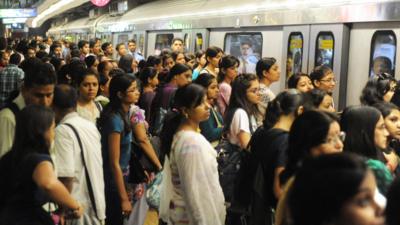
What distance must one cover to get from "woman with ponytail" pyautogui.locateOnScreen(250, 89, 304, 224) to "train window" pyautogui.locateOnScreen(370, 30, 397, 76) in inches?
108

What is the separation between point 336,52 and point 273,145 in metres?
3.97

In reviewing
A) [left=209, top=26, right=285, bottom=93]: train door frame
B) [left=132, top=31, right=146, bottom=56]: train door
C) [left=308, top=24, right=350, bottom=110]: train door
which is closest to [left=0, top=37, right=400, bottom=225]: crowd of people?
[left=308, top=24, right=350, bottom=110]: train door

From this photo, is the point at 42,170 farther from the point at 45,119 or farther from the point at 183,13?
the point at 183,13

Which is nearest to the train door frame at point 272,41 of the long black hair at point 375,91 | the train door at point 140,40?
the long black hair at point 375,91

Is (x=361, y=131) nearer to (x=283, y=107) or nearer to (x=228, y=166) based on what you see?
(x=283, y=107)

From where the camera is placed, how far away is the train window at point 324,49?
7.33m

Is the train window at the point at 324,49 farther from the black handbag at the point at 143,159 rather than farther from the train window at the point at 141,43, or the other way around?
the train window at the point at 141,43

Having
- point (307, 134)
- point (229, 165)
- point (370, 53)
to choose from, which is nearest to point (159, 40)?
point (370, 53)

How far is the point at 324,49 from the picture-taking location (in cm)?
747

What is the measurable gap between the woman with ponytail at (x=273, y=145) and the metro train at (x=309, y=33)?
9.10ft

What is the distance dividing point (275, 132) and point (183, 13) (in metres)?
9.25

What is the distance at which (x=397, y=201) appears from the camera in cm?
225

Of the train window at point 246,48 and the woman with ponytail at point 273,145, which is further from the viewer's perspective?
the train window at point 246,48

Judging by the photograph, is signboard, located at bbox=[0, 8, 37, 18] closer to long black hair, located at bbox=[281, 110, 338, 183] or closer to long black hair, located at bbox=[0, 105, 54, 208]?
long black hair, located at bbox=[0, 105, 54, 208]
